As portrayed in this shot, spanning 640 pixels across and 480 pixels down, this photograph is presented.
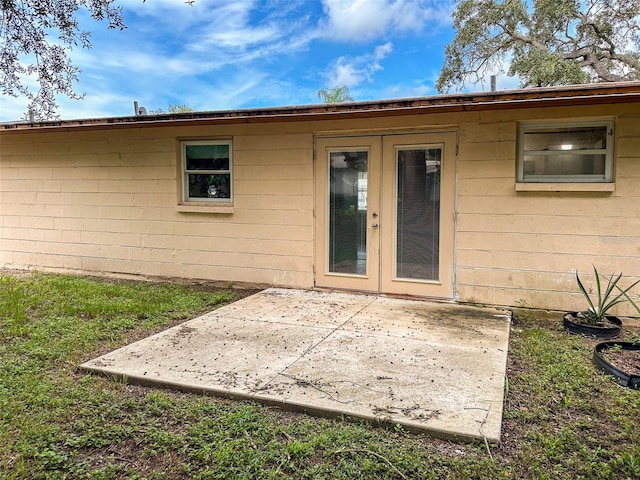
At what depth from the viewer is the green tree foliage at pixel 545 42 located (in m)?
14.0

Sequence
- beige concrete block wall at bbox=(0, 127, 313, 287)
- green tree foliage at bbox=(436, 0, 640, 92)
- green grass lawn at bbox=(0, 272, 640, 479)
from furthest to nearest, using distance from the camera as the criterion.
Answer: green tree foliage at bbox=(436, 0, 640, 92)
beige concrete block wall at bbox=(0, 127, 313, 287)
green grass lawn at bbox=(0, 272, 640, 479)

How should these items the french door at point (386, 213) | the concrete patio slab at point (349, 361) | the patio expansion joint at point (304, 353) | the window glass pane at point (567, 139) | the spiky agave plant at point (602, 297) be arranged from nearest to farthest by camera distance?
the concrete patio slab at point (349, 361)
the patio expansion joint at point (304, 353)
the spiky agave plant at point (602, 297)
the window glass pane at point (567, 139)
the french door at point (386, 213)

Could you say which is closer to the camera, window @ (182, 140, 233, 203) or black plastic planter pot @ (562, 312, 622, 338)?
black plastic planter pot @ (562, 312, 622, 338)

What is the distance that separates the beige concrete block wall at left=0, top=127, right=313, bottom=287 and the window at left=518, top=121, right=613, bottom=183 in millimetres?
2659

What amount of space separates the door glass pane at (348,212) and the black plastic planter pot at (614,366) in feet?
9.31

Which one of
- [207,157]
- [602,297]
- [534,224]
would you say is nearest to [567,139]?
[534,224]

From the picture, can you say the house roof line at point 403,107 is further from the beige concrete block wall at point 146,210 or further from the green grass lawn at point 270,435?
the green grass lawn at point 270,435

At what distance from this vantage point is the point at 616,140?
15.2 ft

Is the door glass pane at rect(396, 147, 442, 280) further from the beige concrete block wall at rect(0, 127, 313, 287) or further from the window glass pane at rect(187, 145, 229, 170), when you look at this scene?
the window glass pane at rect(187, 145, 229, 170)

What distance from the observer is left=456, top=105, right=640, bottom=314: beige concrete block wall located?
465 cm

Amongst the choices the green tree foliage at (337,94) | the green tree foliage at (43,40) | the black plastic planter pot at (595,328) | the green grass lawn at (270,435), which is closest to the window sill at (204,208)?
the green tree foliage at (43,40)

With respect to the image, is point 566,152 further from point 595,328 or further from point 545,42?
point 545,42

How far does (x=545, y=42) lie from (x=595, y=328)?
14.5m

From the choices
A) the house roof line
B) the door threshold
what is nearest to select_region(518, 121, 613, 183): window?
the house roof line
